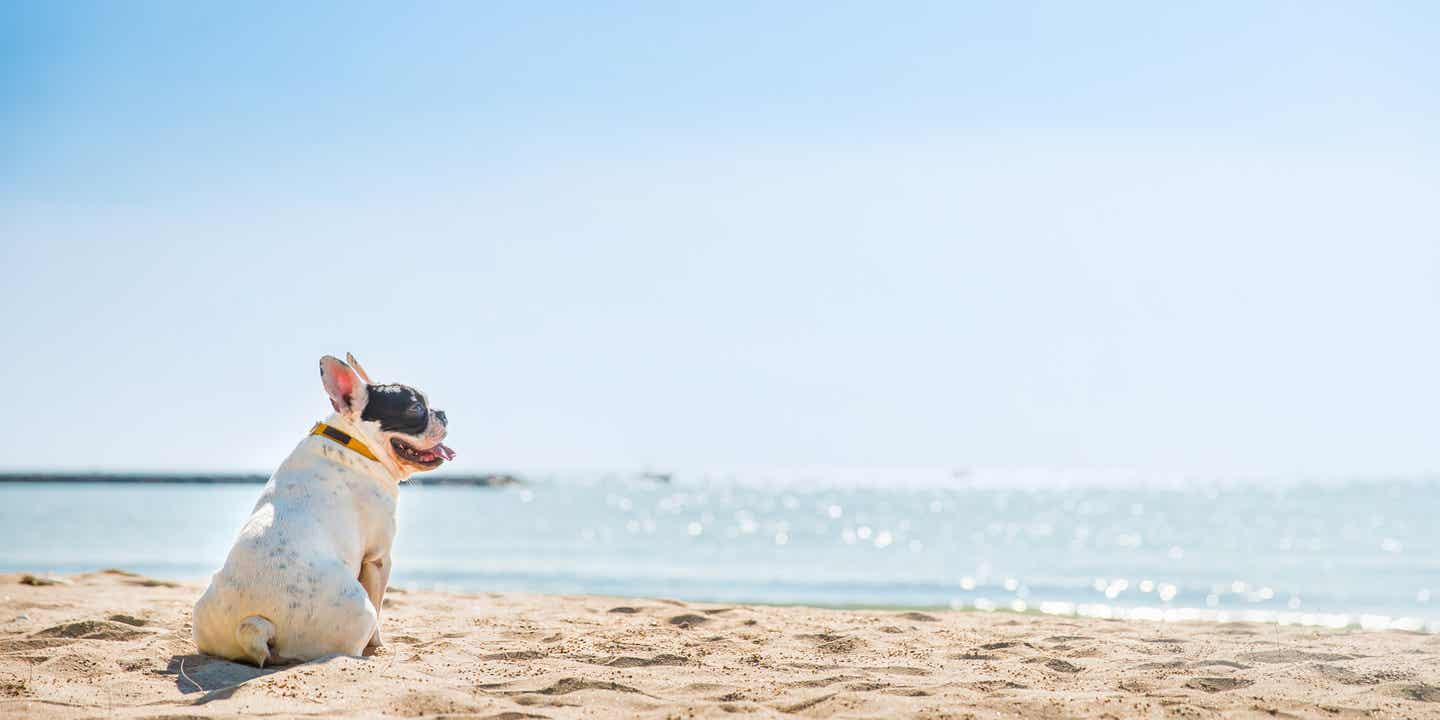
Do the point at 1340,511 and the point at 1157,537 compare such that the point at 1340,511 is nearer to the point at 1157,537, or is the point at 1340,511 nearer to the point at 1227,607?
the point at 1157,537

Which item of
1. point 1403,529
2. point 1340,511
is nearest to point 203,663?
point 1403,529

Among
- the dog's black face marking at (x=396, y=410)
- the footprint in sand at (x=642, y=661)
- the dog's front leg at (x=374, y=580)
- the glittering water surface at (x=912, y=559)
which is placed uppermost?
the dog's black face marking at (x=396, y=410)

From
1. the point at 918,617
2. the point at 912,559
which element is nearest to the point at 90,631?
the point at 918,617

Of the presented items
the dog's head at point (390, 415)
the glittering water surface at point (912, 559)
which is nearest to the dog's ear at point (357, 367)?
the dog's head at point (390, 415)

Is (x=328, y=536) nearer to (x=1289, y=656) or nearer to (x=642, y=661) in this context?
(x=642, y=661)

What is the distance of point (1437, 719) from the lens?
512cm

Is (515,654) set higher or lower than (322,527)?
lower

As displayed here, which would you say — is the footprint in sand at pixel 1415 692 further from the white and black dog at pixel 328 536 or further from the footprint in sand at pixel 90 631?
the footprint in sand at pixel 90 631

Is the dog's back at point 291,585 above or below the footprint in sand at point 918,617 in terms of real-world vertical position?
above

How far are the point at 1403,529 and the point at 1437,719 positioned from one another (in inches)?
1457

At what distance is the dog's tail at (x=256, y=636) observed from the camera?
5.67 m

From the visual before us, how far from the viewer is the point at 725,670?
6.11 m

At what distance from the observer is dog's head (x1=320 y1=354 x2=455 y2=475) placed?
6.36m

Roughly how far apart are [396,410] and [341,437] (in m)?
0.33
